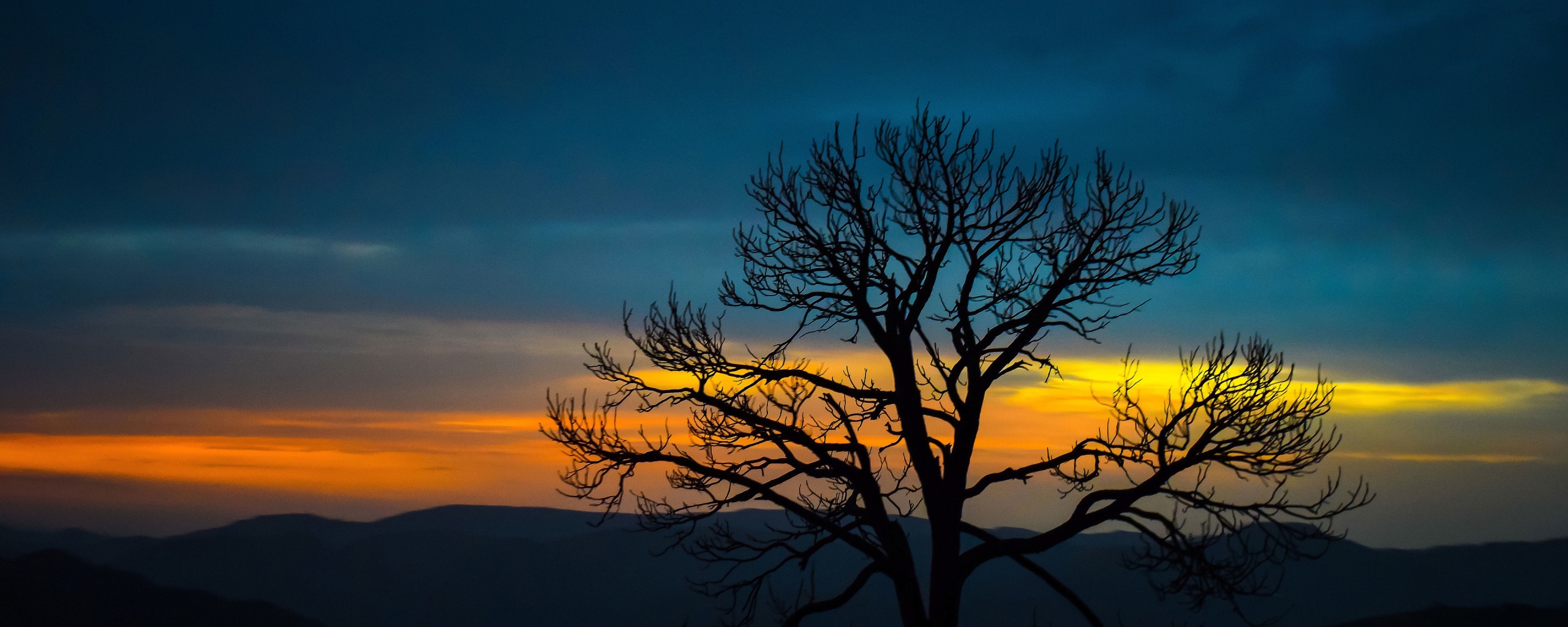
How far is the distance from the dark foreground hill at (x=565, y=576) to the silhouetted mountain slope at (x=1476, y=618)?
8629 cm

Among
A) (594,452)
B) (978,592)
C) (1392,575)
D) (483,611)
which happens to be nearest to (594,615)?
(483,611)

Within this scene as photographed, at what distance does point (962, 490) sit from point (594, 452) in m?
4.35

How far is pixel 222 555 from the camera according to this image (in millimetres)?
164750

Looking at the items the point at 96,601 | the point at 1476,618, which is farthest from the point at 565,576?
the point at 1476,618

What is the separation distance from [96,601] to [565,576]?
99853mm

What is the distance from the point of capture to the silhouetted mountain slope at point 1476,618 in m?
44.2

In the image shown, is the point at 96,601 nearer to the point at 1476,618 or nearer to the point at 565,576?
the point at 1476,618

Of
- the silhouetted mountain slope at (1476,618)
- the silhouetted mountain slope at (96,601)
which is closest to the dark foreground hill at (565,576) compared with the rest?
the silhouetted mountain slope at (96,601)

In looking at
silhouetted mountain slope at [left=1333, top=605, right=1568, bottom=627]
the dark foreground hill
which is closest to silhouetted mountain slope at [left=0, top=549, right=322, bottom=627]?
the dark foreground hill

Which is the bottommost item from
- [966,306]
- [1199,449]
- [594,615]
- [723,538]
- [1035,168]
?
[594,615]

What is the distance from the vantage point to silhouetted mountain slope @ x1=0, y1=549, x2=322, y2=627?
76562mm

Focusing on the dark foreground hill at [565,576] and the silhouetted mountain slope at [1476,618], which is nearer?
the silhouetted mountain slope at [1476,618]

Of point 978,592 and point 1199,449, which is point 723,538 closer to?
point 1199,449

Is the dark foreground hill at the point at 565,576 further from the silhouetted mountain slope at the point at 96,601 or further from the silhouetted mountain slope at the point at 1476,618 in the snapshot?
the silhouetted mountain slope at the point at 1476,618
